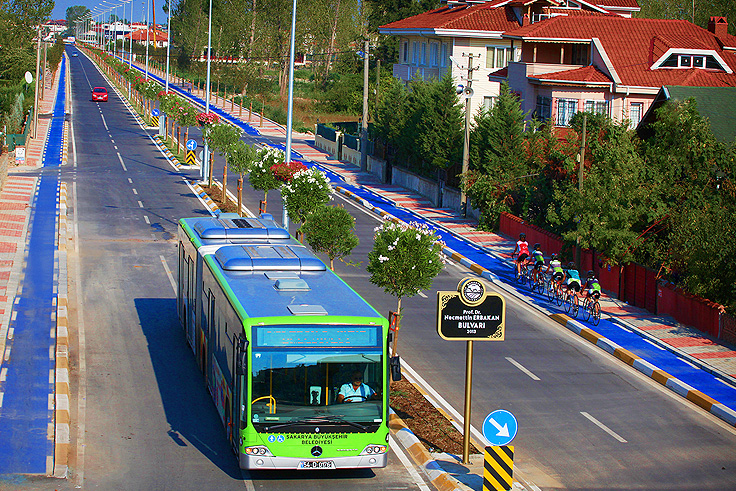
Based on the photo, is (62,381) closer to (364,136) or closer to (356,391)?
(356,391)

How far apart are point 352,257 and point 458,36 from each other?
104ft

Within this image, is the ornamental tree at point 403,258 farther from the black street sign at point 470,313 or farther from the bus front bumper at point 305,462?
the bus front bumper at point 305,462

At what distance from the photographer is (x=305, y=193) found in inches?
1071

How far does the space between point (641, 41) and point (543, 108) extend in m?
7.42

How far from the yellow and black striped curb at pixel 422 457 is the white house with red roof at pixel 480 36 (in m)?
44.5

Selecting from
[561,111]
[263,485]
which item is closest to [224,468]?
[263,485]

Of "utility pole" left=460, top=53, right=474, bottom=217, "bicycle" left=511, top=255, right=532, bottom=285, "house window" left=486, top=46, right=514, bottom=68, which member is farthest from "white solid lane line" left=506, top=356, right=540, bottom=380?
"house window" left=486, top=46, right=514, bottom=68

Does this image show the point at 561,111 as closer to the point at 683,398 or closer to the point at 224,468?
the point at 683,398

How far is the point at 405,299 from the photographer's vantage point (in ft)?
85.7

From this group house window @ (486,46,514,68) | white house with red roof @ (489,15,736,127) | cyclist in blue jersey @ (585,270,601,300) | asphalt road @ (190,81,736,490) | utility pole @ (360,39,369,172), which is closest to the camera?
asphalt road @ (190,81,736,490)

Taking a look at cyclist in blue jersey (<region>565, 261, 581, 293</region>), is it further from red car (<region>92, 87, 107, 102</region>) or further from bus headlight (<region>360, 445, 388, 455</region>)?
red car (<region>92, 87, 107, 102</region>)

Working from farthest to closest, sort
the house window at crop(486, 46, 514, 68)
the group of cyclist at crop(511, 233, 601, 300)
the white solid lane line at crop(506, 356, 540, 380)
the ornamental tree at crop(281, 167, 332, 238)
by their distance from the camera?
the house window at crop(486, 46, 514, 68) → the ornamental tree at crop(281, 167, 332, 238) → the group of cyclist at crop(511, 233, 601, 300) → the white solid lane line at crop(506, 356, 540, 380)

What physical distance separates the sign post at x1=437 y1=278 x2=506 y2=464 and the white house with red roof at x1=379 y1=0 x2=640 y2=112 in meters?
45.4

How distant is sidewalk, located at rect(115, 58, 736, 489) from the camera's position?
1880 cm
